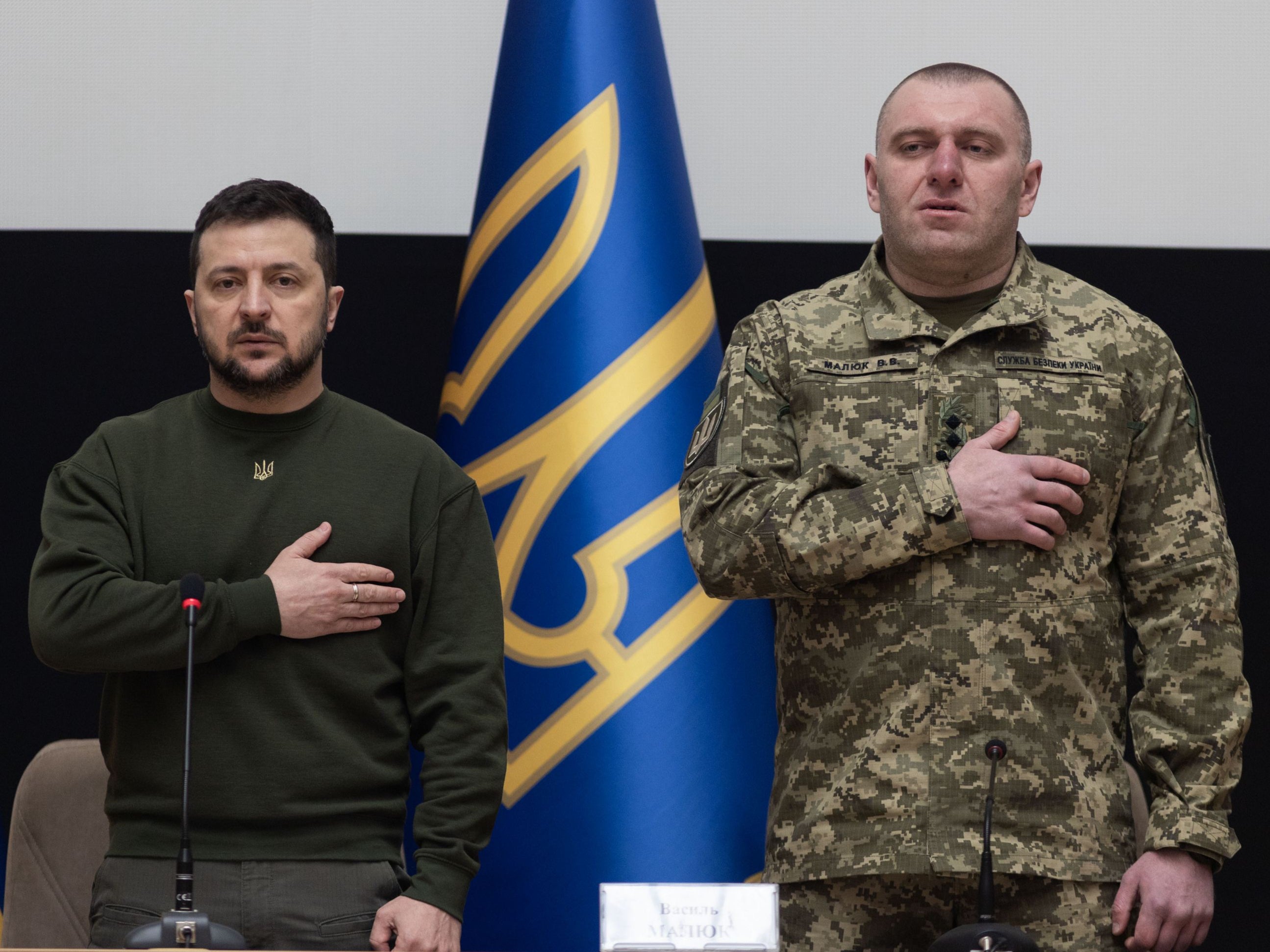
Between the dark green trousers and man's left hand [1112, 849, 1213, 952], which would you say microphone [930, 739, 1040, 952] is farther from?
the dark green trousers

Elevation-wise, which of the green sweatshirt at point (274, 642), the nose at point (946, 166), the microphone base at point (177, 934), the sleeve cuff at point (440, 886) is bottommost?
the microphone base at point (177, 934)

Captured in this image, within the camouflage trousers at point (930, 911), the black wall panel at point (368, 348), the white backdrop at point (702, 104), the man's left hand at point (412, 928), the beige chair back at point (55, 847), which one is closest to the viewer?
the man's left hand at point (412, 928)

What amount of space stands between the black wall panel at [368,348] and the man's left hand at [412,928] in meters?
1.55

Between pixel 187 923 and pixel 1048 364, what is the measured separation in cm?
119

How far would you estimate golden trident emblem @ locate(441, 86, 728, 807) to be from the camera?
2.38 metres

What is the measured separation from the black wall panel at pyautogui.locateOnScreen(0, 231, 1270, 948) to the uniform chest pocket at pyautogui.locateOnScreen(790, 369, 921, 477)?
1.28 meters

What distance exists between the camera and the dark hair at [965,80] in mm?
1951

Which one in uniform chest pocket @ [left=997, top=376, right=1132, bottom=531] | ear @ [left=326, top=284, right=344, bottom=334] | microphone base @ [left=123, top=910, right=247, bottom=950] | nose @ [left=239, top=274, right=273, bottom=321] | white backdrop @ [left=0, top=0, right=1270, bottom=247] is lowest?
microphone base @ [left=123, top=910, right=247, bottom=950]

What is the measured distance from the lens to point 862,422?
74.8 inches

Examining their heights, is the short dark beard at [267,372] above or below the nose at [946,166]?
below

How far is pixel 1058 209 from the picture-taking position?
3197 mm

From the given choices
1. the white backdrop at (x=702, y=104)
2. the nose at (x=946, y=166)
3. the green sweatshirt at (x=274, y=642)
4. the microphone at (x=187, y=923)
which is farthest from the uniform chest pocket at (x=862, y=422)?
the white backdrop at (x=702, y=104)

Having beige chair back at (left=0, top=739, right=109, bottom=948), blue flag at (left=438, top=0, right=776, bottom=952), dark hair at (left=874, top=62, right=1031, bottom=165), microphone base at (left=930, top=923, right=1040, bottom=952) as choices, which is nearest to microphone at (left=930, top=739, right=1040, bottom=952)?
microphone base at (left=930, top=923, right=1040, bottom=952)

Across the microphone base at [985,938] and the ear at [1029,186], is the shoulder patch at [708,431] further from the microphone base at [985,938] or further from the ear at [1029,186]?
the microphone base at [985,938]
